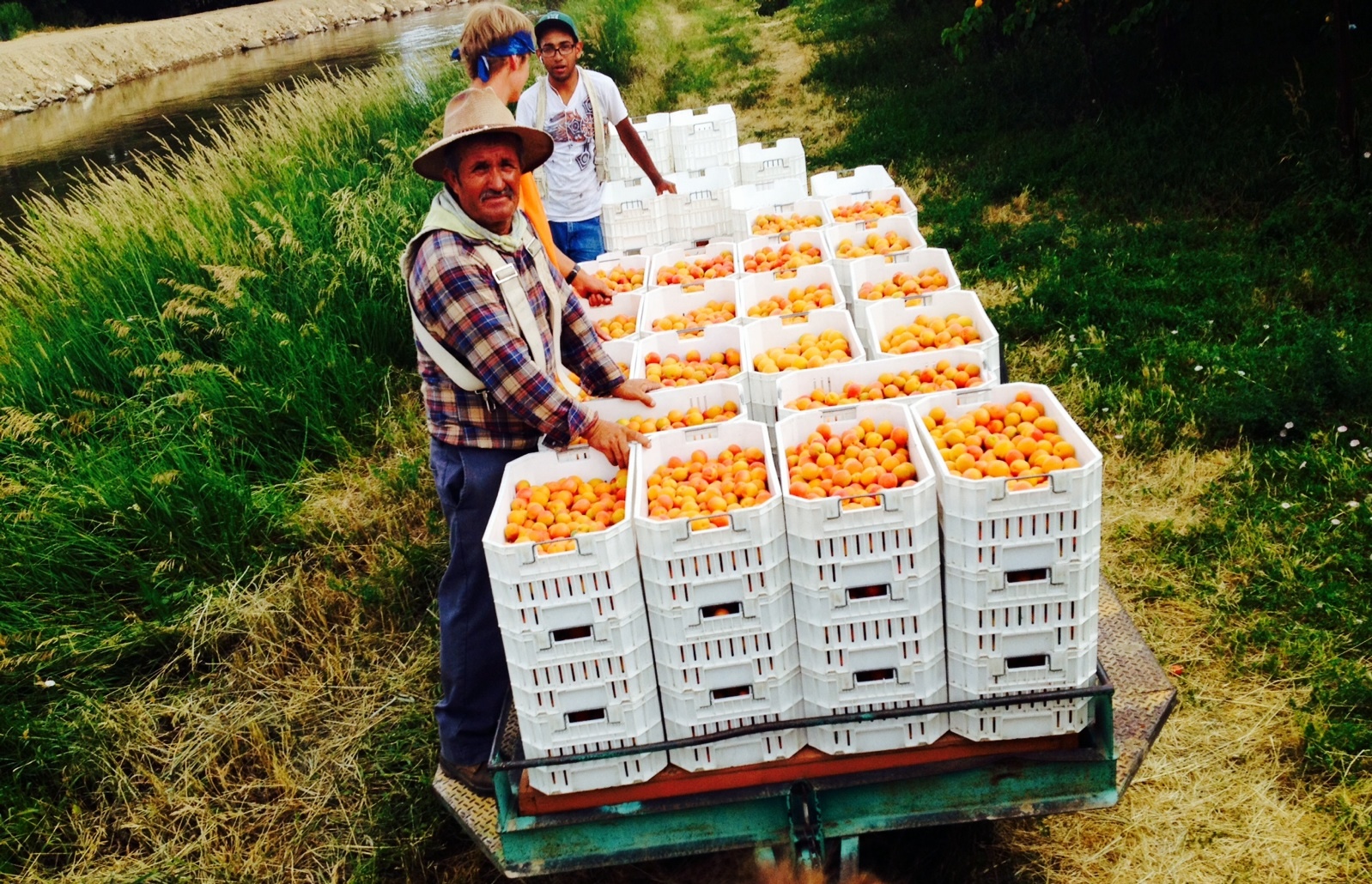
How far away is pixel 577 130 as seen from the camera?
5.86 metres

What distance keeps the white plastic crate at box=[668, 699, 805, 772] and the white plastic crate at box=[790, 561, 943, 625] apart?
0.31 metres

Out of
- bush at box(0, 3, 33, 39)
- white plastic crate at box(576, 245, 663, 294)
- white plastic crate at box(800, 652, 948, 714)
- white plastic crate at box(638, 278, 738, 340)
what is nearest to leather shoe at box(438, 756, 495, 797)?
white plastic crate at box(800, 652, 948, 714)

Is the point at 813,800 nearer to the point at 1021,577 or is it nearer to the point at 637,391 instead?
the point at 1021,577

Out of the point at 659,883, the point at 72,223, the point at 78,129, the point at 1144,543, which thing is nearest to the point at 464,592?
the point at 659,883

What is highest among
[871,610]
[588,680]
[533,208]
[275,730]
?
[533,208]

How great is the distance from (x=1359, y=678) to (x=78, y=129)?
28.0 m

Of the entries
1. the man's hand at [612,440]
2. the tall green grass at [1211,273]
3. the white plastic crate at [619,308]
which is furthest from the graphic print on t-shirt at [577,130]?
the man's hand at [612,440]

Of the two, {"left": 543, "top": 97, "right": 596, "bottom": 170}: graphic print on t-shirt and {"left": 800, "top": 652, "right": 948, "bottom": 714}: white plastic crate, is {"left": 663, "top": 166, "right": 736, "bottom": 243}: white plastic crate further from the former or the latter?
{"left": 800, "top": 652, "right": 948, "bottom": 714}: white plastic crate

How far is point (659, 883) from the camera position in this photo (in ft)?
10.5

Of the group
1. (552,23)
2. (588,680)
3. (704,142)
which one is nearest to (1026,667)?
(588,680)

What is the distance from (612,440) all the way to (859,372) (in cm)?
94

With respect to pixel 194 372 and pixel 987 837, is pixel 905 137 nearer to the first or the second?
pixel 194 372

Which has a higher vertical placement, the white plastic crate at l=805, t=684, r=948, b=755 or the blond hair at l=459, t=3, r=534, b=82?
the blond hair at l=459, t=3, r=534, b=82

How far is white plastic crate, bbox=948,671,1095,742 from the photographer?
263cm
